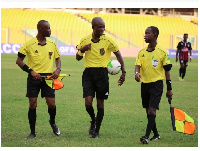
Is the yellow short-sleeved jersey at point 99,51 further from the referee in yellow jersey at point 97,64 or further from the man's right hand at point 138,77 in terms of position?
the man's right hand at point 138,77

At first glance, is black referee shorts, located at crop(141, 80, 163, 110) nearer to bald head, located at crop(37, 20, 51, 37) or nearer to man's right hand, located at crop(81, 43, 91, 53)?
man's right hand, located at crop(81, 43, 91, 53)

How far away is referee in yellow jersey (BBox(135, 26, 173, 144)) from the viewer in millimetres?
8781

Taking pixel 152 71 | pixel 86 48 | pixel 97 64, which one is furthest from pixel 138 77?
pixel 86 48

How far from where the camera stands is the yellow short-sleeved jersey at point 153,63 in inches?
348

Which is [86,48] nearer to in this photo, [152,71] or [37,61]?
[37,61]

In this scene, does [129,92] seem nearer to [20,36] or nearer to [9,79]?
[9,79]

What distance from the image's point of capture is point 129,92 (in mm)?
18297

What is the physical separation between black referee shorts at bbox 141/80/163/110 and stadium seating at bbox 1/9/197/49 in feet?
147

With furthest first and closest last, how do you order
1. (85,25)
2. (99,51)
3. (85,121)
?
(85,25)
(85,121)
(99,51)

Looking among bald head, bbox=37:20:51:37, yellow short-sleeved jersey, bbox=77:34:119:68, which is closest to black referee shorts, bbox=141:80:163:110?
yellow short-sleeved jersey, bbox=77:34:119:68

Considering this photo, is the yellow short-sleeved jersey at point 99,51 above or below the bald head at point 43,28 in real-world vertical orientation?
below

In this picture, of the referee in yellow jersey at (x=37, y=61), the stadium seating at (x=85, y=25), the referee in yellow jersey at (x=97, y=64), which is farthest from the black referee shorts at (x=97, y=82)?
the stadium seating at (x=85, y=25)

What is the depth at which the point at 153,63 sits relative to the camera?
8.88 meters

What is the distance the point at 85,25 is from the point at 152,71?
53.3 meters
